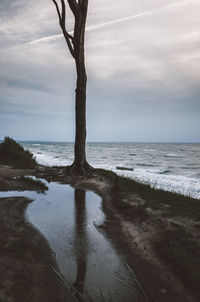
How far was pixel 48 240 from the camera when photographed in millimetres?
4848

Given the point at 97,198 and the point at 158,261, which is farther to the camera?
the point at 97,198

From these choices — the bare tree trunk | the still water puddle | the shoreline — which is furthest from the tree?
the still water puddle

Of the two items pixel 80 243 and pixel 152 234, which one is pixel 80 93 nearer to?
pixel 152 234

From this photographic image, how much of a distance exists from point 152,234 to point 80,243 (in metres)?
1.86

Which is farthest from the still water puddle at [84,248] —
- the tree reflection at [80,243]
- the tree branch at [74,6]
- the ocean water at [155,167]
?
the tree branch at [74,6]

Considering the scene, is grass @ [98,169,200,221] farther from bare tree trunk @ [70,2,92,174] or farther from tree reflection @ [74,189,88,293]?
bare tree trunk @ [70,2,92,174]

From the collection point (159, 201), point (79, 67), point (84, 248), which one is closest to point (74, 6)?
point (79, 67)

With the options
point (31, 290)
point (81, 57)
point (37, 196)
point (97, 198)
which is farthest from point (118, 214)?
point (81, 57)

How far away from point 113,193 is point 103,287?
231 inches

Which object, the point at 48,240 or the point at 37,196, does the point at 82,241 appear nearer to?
the point at 48,240

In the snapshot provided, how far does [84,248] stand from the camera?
462 cm

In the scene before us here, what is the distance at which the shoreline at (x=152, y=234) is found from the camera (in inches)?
141

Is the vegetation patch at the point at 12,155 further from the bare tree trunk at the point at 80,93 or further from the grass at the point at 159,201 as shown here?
the grass at the point at 159,201

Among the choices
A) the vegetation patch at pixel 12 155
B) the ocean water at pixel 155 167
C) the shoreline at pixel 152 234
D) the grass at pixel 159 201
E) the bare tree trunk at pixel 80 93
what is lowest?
the ocean water at pixel 155 167
